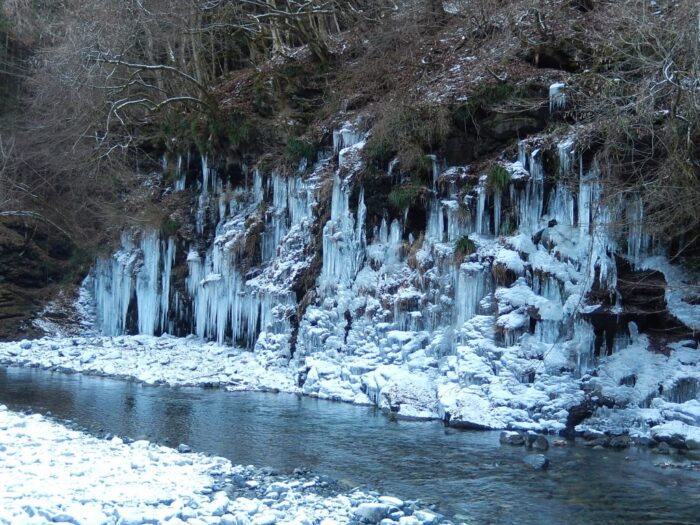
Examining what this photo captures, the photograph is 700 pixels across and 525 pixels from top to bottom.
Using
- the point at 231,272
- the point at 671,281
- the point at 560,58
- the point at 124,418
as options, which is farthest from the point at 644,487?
the point at 231,272

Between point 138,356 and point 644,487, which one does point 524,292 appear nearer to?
point 644,487

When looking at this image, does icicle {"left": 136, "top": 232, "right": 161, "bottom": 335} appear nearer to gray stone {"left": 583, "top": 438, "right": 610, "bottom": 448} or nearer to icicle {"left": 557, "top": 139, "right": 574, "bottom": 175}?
icicle {"left": 557, "top": 139, "right": 574, "bottom": 175}

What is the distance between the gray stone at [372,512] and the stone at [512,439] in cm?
Result: 363

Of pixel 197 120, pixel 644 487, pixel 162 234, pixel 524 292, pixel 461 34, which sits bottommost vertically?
pixel 644 487

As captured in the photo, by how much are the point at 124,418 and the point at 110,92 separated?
37.0 ft

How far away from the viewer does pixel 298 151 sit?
17.8 m

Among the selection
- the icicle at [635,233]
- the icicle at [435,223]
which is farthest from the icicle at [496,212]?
the icicle at [635,233]

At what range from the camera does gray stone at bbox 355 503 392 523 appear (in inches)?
263

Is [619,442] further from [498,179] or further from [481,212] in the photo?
[498,179]

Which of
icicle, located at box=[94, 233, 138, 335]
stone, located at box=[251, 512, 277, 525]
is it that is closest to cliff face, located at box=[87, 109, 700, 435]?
icicle, located at box=[94, 233, 138, 335]

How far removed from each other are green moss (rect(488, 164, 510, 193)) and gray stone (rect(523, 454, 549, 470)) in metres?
5.70

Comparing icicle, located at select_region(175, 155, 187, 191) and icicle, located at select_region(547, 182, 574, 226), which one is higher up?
icicle, located at select_region(175, 155, 187, 191)

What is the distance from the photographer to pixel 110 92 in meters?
19.6

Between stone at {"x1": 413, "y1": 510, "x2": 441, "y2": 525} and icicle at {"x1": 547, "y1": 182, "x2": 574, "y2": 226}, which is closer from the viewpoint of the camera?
stone at {"x1": 413, "y1": 510, "x2": 441, "y2": 525}
